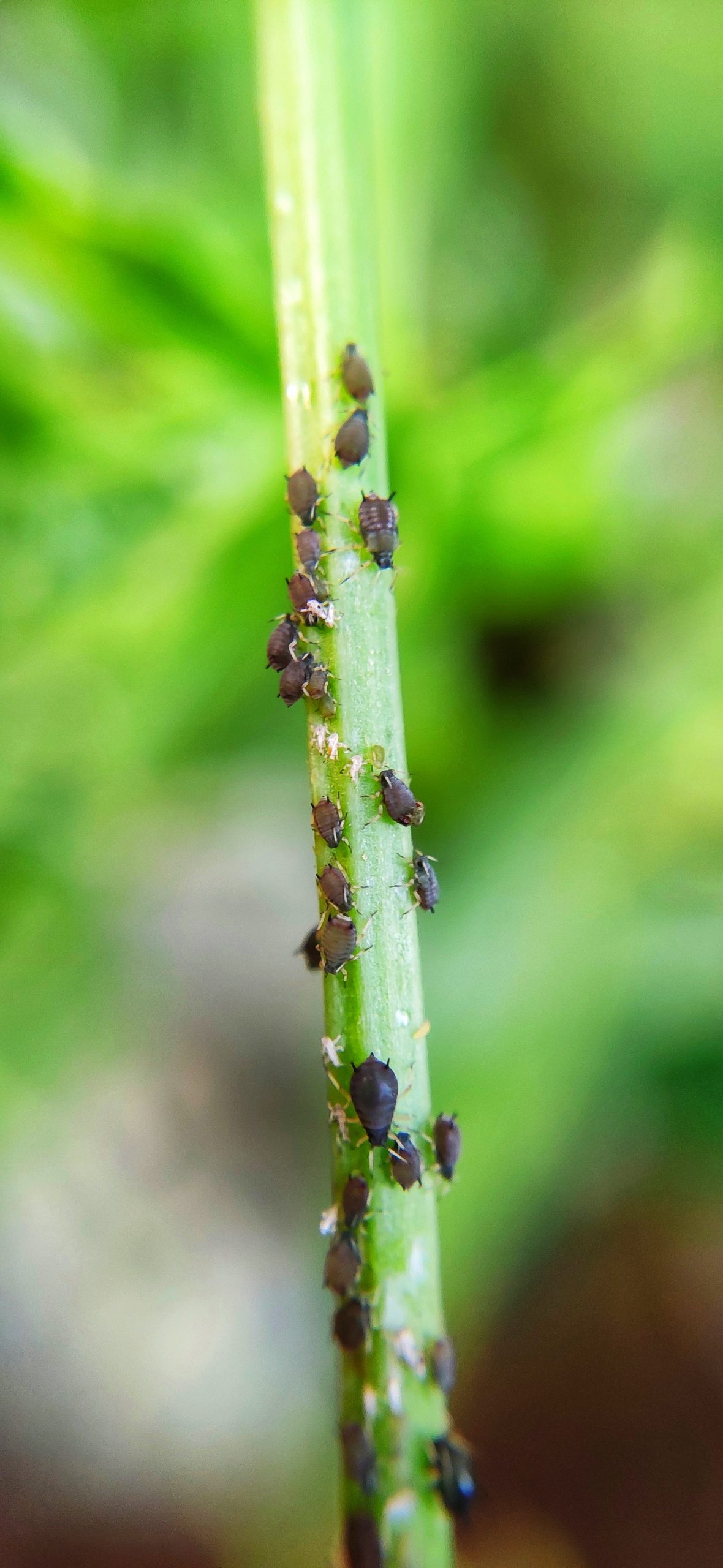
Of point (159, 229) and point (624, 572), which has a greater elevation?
point (159, 229)

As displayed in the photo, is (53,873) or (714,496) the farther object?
(714,496)

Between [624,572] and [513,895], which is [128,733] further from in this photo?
[624,572]

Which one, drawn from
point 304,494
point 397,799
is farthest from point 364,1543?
point 304,494

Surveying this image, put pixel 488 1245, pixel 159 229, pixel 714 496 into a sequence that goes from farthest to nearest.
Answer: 1. pixel 714 496
2. pixel 488 1245
3. pixel 159 229

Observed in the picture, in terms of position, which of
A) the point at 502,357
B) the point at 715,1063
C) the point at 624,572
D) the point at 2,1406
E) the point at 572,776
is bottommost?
the point at 2,1406

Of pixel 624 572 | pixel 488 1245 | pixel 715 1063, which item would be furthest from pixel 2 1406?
pixel 624 572

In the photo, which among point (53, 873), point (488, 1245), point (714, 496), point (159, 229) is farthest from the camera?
point (714, 496)
